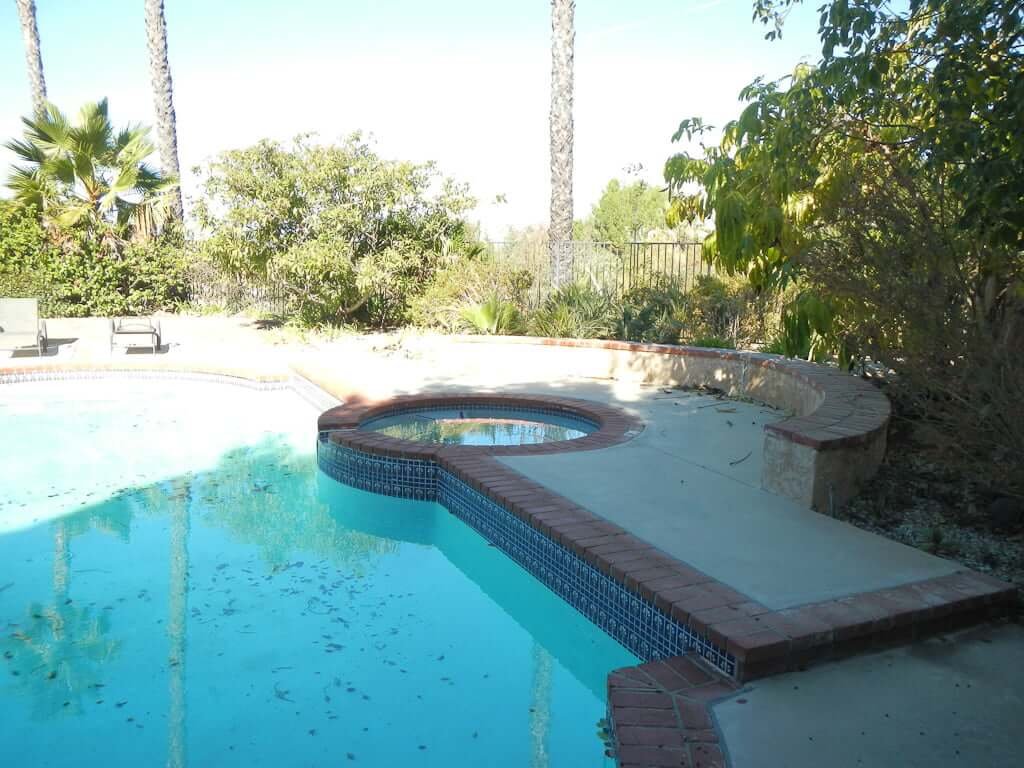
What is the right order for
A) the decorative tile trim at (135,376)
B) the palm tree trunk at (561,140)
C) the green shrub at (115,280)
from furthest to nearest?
the green shrub at (115,280), the palm tree trunk at (561,140), the decorative tile trim at (135,376)

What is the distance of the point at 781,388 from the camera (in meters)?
7.88

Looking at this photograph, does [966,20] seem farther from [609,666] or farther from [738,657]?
[609,666]

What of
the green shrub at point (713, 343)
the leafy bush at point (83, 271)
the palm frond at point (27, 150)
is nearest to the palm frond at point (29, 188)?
the palm frond at point (27, 150)

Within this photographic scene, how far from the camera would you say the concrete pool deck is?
2.54m

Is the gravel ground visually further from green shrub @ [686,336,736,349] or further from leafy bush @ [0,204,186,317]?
leafy bush @ [0,204,186,317]

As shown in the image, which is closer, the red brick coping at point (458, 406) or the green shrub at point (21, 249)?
the red brick coping at point (458, 406)

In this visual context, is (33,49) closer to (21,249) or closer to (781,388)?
(21,249)

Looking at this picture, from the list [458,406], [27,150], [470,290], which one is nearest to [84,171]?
[27,150]

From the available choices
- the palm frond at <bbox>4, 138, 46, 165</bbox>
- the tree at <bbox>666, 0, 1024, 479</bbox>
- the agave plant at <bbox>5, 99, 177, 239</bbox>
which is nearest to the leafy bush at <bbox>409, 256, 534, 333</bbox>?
the agave plant at <bbox>5, 99, 177, 239</bbox>

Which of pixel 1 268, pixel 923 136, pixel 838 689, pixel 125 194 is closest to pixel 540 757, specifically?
pixel 838 689

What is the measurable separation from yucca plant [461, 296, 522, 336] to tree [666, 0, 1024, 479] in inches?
238

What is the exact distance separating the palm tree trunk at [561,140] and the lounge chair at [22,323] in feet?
25.3

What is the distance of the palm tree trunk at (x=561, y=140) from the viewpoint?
507 inches

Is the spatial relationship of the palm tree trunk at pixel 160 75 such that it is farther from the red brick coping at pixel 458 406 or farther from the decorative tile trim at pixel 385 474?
the decorative tile trim at pixel 385 474
